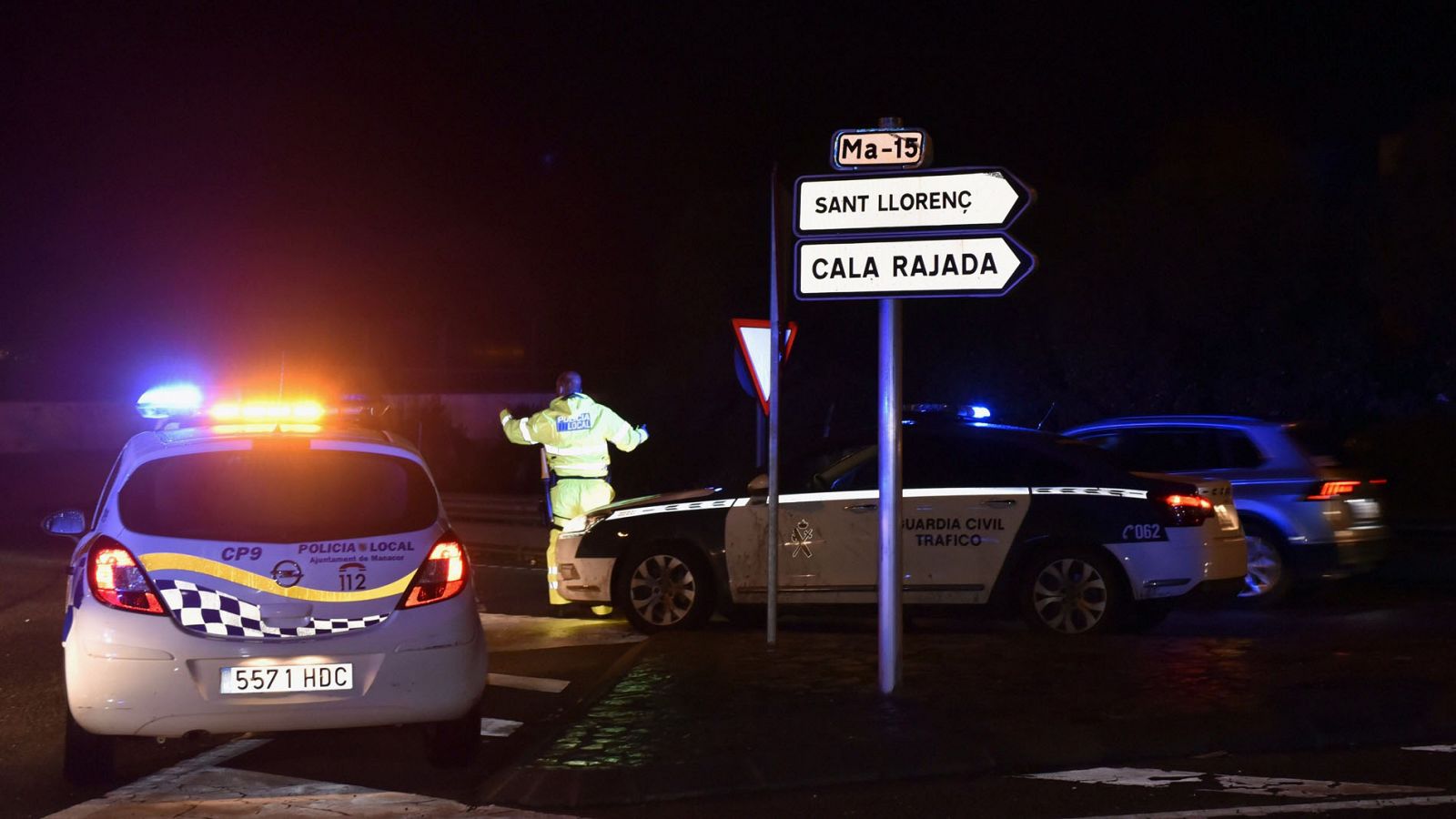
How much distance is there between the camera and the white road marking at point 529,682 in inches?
360

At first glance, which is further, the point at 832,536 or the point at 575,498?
the point at 575,498

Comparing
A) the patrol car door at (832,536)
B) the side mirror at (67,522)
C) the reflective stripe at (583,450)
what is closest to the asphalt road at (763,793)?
the patrol car door at (832,536)

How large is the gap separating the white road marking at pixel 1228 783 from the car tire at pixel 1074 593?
11.9 ft

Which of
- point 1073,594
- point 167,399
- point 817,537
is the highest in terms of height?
point 167,399

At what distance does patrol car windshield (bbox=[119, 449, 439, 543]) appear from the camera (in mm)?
6848

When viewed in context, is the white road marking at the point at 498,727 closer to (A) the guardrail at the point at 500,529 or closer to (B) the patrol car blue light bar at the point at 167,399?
(B) the patrol car blue light bar at the point at 167,399

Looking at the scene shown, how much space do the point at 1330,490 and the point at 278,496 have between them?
803 cm

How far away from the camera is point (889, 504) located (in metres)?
8.19

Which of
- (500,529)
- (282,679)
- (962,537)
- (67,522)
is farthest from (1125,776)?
(500,529)

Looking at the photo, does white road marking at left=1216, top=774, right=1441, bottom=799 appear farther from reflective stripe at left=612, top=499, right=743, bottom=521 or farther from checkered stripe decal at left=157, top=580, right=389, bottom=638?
reflective stripe at left=612, top=499, right=743, bottom=521

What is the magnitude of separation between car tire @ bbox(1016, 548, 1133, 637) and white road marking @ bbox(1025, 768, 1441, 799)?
3.62 m

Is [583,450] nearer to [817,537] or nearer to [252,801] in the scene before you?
[817,537]

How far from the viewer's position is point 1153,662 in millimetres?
9070

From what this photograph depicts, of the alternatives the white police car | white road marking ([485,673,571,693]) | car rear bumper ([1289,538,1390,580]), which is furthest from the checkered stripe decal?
car rear bumper ([1289,538,1390,580])
